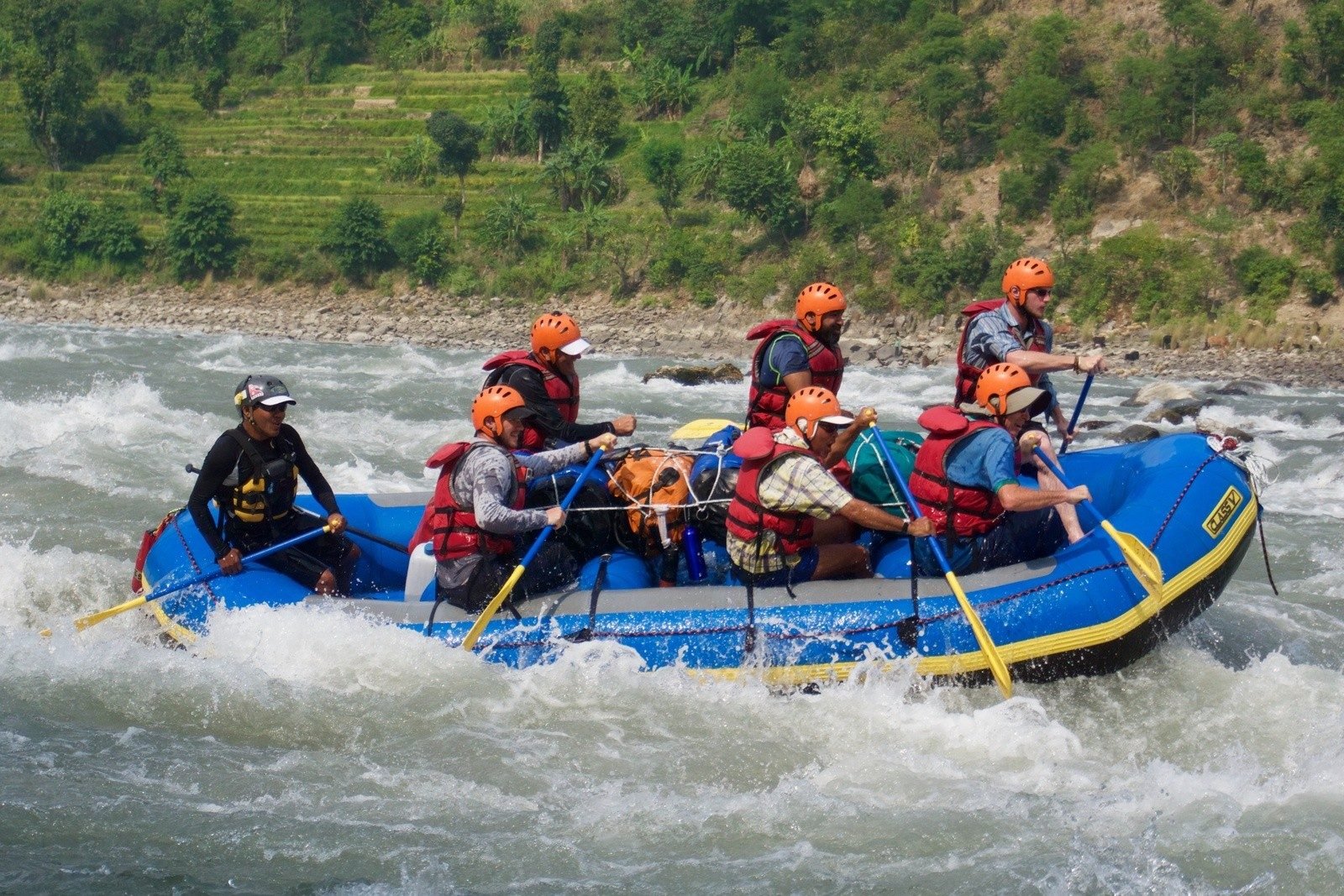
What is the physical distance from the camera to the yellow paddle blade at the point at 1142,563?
6258mm

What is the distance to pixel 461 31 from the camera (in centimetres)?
5128

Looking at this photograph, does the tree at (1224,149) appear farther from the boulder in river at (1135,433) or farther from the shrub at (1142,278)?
the boulder in river at (1135,433)

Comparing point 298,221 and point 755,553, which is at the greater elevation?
point 755,553

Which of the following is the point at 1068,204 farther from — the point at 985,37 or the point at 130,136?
the point at 130,136

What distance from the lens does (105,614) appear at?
277 inches

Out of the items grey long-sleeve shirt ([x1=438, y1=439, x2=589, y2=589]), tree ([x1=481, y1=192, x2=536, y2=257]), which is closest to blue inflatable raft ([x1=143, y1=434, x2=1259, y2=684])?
grey long-sleeve shirt ([x1=438, y1=439, x2=589, y2=589])

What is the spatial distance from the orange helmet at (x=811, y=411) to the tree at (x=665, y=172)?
32.3 meters

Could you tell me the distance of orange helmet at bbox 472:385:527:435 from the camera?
6.51m

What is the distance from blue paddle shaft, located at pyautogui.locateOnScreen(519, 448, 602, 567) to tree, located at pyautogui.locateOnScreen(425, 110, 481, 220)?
36337 mm

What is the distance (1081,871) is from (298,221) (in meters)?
40.7

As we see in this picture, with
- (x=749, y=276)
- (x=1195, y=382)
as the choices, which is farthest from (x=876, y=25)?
(x=1195, y=382)

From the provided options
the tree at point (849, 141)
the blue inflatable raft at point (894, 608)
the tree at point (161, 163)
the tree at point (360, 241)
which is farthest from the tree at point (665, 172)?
the blue inflatable raft at point (894, 608)

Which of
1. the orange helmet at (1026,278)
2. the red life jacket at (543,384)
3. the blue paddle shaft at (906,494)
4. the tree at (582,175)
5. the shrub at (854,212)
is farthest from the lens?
the tree at (582,175)

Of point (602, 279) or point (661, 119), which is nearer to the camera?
point (602, 279)
